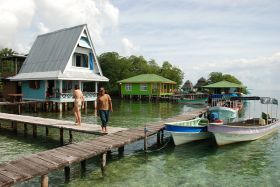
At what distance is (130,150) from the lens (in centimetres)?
1267

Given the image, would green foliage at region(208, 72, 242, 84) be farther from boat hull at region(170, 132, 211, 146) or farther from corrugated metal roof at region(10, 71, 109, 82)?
boat hull at region(170, 132, 211, 146)

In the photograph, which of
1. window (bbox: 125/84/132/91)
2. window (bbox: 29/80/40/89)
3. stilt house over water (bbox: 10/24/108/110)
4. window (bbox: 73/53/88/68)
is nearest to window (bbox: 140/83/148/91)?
window (bbox: 125/84/132/91)

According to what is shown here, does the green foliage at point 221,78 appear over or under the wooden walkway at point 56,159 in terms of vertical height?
over

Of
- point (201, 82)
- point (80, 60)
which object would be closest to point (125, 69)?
point (201, 82)

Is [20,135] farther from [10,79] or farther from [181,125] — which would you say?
[10,79]

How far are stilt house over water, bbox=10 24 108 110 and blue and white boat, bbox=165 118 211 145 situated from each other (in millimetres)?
14152

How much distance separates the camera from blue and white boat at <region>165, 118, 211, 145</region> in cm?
1278

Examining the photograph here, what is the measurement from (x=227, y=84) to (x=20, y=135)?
98.0 ft

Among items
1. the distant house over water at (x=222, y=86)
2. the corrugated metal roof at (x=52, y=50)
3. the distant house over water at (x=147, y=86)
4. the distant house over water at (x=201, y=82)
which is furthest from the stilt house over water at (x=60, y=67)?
the distant house over water at (x=201, y=82)

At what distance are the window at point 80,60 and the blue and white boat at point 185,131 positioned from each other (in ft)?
55.4

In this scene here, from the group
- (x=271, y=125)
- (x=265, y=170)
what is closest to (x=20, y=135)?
(x=265, y=170)

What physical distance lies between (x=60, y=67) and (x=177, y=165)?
1808cm

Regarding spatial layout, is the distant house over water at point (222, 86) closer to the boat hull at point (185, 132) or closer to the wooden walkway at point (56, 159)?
the boat hull at point (185, 132)

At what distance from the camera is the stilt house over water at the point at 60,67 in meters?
25.5
